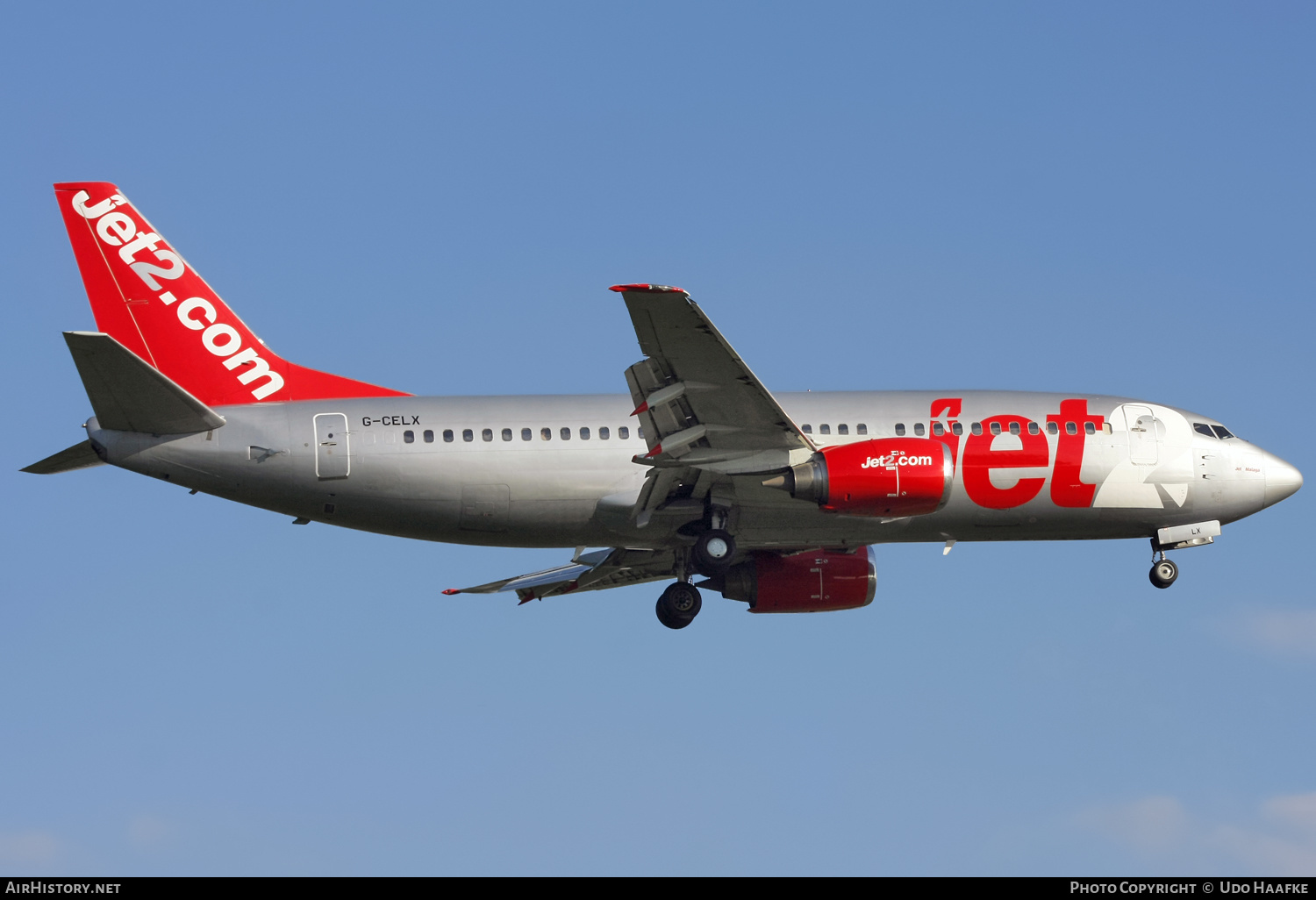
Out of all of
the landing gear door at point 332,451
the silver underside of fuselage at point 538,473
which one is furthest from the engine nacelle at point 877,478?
the landing gear door at point 332,451

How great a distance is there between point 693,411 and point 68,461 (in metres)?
15.9

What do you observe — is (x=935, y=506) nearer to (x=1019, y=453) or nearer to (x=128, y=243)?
(x=1019, y=453)

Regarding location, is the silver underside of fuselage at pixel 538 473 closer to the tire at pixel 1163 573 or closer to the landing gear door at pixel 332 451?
the landing gear door at pixel 332 451

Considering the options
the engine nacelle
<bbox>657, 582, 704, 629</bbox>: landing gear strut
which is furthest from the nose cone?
<bbox>657, 582, 704, 629</bbox>: landing gear strut

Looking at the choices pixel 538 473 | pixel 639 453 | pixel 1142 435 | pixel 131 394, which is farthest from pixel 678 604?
pixel 131 394

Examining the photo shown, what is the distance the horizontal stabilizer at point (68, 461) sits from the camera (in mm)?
41219

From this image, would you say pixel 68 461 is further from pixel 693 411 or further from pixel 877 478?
pixel 877 478

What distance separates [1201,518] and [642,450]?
51.0ft

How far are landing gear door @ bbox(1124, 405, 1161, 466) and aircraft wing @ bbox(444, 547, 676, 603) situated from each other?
12.9 meters

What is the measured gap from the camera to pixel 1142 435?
43656mm

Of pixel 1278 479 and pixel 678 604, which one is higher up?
pixel 1278 479
